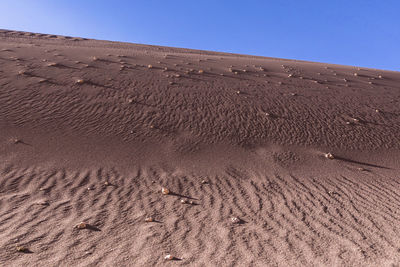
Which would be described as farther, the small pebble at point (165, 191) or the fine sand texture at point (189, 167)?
the small pebble at point (165, 191)

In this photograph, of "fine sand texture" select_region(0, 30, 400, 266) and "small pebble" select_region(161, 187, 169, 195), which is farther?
"small pebble" select_region(161, 187, 169, 195)

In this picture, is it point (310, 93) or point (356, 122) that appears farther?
point (310, 93)

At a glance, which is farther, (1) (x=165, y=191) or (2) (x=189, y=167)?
(2) (x=189, y=167)

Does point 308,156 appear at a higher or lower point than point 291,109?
lower

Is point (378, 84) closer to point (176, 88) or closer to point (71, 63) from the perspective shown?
point (176, 88)

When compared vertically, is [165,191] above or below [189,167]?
below

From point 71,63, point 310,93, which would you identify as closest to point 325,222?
point 310,93

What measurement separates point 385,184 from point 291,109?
568cm

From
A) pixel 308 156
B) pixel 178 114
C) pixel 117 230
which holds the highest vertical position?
pixel 178 114

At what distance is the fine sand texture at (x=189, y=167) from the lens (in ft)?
14.9

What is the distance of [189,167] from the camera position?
26.7 feet

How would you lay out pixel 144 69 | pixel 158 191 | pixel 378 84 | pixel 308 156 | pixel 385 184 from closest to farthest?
pixel 158 191 → pixel 385 184 → pixel 308 156 → pixel 144 69 → pixel 378 84

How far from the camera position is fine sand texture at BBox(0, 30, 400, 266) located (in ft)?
14.9

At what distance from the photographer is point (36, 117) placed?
10109 millimetres
